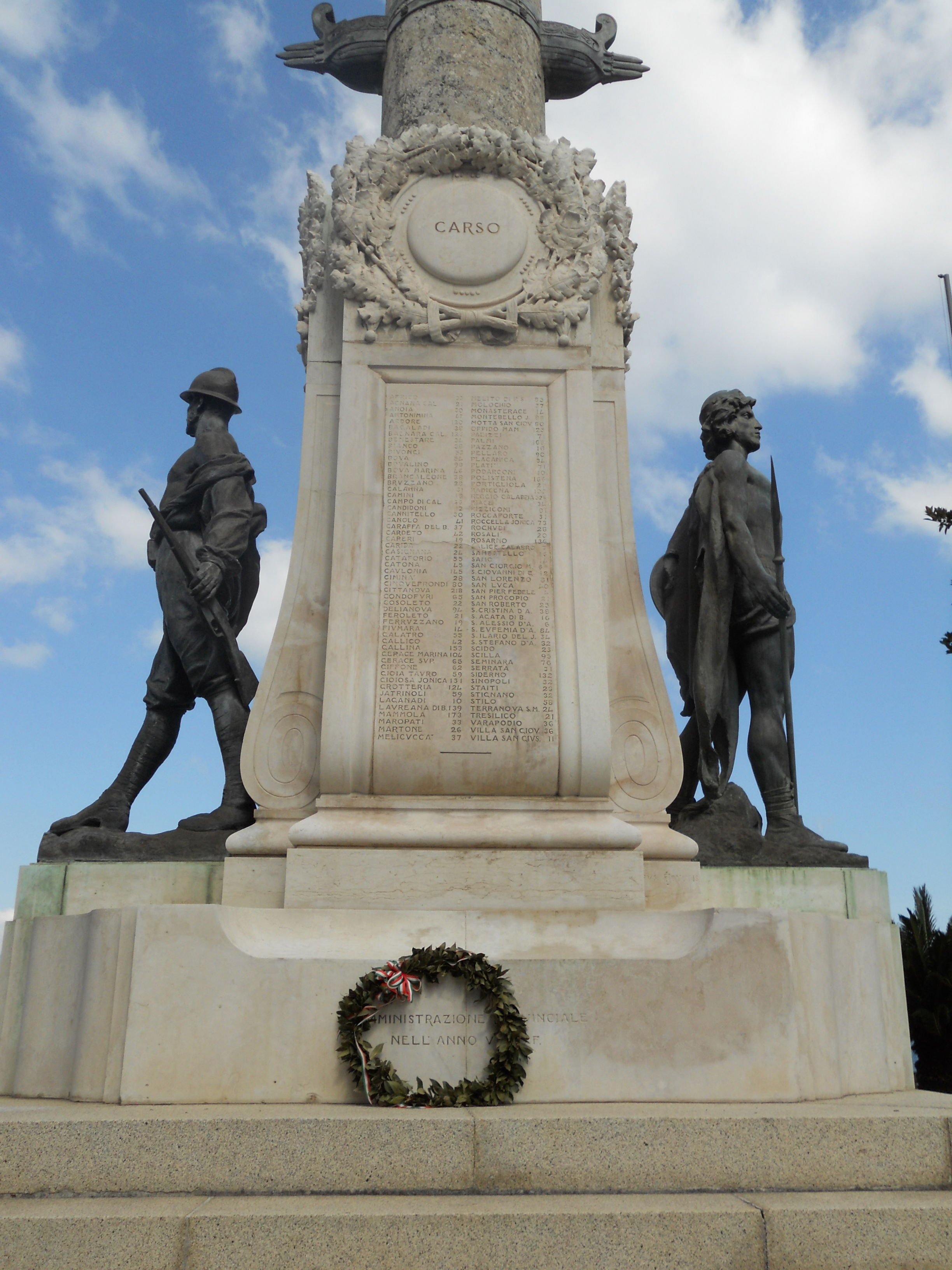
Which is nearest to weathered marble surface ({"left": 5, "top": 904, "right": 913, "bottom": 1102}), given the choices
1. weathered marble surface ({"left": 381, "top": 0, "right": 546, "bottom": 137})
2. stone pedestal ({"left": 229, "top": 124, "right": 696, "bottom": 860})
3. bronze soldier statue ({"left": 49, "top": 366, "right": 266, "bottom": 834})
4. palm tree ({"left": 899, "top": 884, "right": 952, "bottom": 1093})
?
stone pedestal ({"left": 229, "top": 124, "right": 696, "bottom": 860})

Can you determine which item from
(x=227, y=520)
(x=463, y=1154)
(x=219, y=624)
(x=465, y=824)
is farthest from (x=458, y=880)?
(x=227, y=520)

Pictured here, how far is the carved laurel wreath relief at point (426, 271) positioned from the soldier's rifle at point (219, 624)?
215cm

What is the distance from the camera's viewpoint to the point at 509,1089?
17.1ft

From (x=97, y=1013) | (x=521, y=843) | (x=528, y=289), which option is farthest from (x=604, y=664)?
(x=97, y=1013)

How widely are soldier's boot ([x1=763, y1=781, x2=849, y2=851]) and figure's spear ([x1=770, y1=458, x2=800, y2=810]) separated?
3.4 inches

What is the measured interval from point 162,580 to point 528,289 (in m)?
3.58

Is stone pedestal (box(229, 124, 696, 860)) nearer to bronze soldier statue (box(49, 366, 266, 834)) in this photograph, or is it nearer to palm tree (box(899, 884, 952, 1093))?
bronze soldier statue (box(49, 366, 266, 834))

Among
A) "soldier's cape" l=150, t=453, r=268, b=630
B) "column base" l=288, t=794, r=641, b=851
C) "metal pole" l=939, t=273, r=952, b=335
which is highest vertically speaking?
"metal pole" l=939, t=273, r=952, b=335

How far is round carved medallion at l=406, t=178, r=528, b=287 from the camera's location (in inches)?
296

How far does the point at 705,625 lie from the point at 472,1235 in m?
5.16

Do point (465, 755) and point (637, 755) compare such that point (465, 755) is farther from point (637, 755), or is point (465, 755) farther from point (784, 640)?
point (784, 640)

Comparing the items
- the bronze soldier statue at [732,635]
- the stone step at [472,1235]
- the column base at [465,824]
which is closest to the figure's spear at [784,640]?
the bronze soldier statue at [732,635]

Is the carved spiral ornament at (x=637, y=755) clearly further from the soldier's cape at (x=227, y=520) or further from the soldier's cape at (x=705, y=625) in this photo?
the soldier's cape at (x=227, y=520)

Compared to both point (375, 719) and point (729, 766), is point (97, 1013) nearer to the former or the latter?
point (375, 719)
